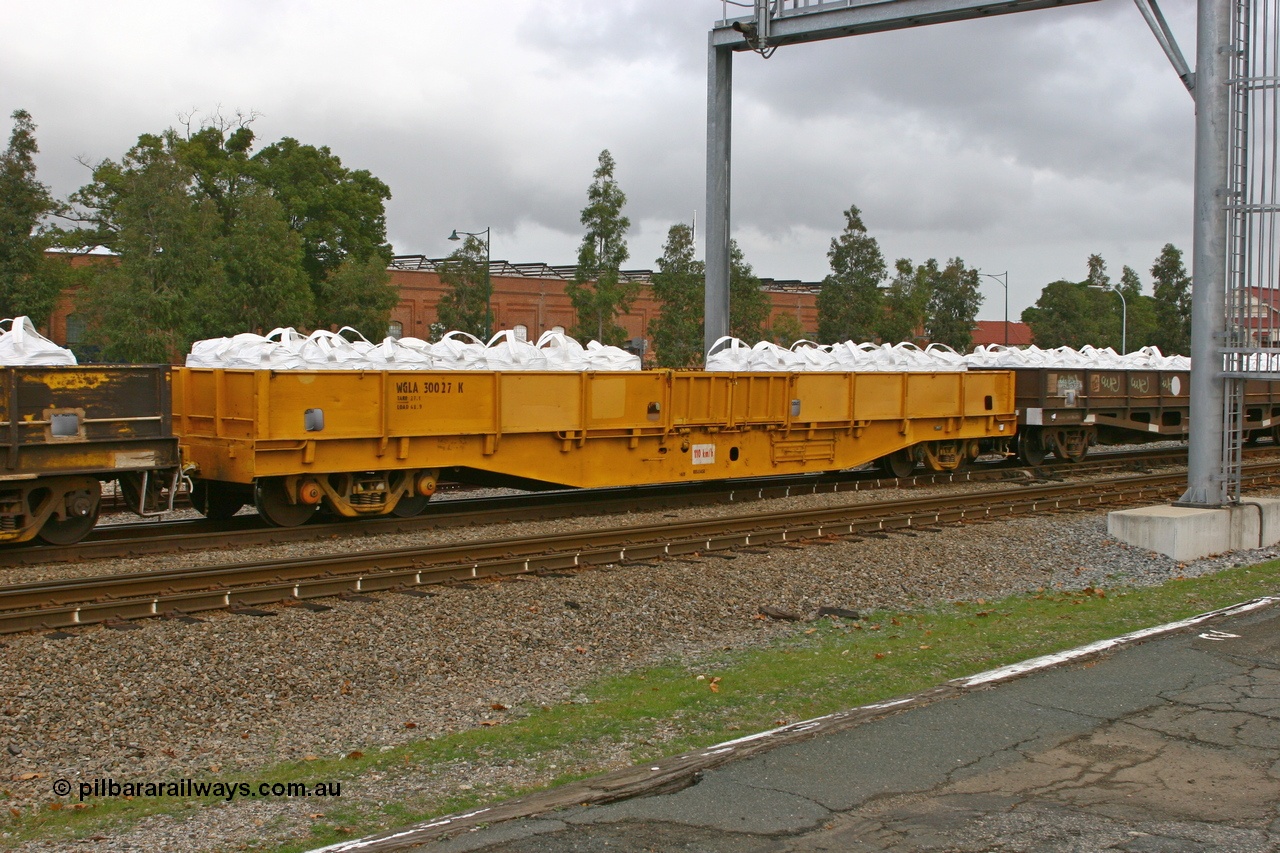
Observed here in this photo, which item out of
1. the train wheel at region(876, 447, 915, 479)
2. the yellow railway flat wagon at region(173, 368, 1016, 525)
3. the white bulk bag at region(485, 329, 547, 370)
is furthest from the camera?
the train wheel at region(876, 447, 915, 479)

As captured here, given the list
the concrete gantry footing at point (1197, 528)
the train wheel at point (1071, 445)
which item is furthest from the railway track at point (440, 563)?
the train wheel at point (1071, 445)

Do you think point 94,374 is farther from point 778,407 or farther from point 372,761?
point 778,407

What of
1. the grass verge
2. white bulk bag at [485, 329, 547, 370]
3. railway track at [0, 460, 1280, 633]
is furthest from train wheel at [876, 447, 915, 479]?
the grass verge

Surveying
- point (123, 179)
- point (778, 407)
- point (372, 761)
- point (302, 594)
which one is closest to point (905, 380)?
point (778, 407)

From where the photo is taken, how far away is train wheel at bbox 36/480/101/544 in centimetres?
1173

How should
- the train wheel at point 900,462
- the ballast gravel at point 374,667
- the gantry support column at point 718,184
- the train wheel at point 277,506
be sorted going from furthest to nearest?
the gantry support column at point 718,184
the train wheel at point 900,462
the train wheel at point 277,506
the ballast gravel at point 374,667

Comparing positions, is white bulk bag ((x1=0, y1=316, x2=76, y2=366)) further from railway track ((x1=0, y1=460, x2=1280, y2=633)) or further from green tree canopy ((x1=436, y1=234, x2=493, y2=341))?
green tree canopy ((x1=436, y1=234, x2=493, y2=341))

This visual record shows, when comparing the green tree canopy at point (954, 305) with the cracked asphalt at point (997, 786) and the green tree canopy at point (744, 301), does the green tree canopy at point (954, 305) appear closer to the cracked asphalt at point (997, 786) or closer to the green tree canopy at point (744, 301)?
the green tree canopy at point (744, 301)

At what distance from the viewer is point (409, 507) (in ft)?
47.7

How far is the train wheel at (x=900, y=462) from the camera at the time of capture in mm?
20578

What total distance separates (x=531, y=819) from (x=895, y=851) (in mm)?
1582

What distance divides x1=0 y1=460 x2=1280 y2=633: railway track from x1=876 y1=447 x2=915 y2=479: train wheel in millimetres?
3685

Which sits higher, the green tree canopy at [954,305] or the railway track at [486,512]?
the green tree canopy at [954,305]

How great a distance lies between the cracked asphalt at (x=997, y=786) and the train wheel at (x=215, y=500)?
9.96m
